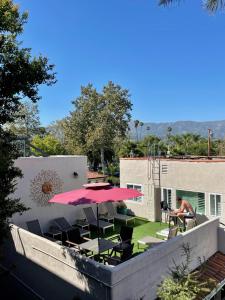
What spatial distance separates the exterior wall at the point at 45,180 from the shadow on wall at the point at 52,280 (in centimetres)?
283

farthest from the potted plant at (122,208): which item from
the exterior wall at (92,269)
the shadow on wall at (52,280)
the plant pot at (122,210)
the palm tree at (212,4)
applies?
the palm tree at (212,4)

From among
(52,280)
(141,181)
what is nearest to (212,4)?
(141,181)

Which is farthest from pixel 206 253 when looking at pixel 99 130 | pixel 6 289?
pixel 99 130

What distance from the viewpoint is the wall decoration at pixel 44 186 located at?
1625 cm

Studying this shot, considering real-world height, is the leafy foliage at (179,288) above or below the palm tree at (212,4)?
below

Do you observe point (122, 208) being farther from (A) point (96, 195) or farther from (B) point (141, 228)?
(A) point (96, 195)

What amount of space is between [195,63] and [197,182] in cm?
2797

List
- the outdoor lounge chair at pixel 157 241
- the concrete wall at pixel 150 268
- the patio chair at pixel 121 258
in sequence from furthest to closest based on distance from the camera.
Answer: the outdoor lounge chair at pixel 157 241
the patio chair at pixel 121 258
the concrete wall at pixel 150 268

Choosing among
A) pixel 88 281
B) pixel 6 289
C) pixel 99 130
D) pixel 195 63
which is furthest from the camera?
pixel 99 130

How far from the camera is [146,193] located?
20125 millimetres

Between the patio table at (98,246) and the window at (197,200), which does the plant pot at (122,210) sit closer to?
the window at (197,200)

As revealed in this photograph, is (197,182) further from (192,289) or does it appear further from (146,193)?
(192,289)

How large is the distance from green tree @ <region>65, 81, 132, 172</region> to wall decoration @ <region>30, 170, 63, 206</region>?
32689 mm

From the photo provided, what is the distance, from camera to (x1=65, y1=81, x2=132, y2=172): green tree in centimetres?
5060
